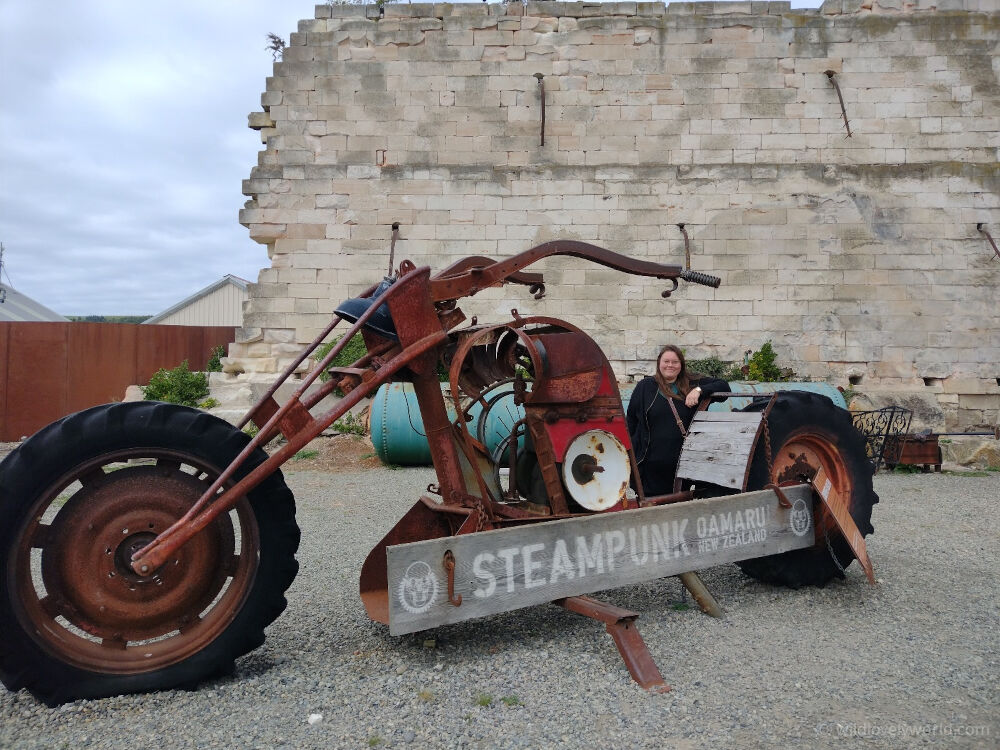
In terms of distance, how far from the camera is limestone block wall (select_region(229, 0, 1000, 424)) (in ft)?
40.5

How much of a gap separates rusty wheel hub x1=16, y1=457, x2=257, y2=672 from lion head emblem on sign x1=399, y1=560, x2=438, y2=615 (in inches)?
26.0

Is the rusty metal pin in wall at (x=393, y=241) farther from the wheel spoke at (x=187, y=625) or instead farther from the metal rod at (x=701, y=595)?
the wheel spoke at (x=187, y=625)

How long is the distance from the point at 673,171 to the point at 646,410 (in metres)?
8.71

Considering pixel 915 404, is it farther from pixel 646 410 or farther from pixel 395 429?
pixel 646 410

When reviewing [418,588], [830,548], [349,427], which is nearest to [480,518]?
[418,588]

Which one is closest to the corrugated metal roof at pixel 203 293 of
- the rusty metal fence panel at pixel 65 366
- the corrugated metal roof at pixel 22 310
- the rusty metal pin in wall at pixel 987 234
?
the corrugated metal roof at pixel 22 310

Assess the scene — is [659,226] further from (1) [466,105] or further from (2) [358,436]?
(2) [358,436]

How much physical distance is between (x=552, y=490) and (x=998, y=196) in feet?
41.6

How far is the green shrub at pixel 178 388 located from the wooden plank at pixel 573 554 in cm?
1068

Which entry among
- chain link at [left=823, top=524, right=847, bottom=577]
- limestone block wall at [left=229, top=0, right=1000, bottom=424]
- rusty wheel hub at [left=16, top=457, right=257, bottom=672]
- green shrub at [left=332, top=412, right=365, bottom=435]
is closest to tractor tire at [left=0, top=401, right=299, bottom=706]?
rusty wheel hub at [left=16, top=457, right=257, bottom=672]

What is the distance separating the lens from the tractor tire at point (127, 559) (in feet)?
8.62

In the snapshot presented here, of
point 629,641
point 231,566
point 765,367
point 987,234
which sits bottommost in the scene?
point 629,641

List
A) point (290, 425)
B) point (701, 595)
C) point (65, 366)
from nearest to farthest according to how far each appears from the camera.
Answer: point (290, 425), point (701, 595), point (65, 366)

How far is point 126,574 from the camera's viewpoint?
284 cm
